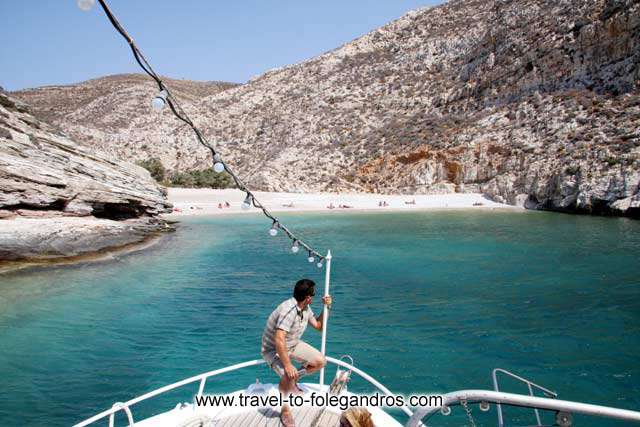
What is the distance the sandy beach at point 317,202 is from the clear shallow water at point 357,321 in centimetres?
2610

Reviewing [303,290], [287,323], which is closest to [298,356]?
[287,323]

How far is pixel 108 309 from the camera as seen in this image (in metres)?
12.7

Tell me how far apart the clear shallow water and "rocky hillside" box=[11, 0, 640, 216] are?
965 inches

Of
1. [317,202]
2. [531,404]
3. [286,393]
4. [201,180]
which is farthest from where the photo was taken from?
[201,180]

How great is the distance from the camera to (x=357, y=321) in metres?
11.6

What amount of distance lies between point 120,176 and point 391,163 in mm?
39842

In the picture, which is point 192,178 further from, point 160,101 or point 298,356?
point 160,101

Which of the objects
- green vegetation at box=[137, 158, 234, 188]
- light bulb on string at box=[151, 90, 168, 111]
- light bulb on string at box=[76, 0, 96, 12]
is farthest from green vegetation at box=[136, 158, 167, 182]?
light bulb on string at box=[76, 0, 96, 12]

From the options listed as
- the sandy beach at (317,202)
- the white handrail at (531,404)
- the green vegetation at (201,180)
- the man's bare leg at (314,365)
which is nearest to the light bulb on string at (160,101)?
the white handrail at (531,404)

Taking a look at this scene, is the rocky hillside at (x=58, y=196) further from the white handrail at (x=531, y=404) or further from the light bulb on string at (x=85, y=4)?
the white handrail at (x=531, y=404)

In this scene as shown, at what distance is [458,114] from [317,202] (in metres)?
24.9

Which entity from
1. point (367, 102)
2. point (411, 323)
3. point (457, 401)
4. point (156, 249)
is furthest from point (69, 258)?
point (367, 102)

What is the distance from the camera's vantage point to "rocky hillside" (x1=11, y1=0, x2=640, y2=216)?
44.2 m

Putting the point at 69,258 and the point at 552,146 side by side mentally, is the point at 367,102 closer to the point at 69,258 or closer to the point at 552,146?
the point at 552,146
